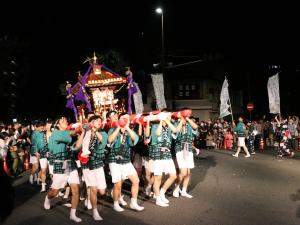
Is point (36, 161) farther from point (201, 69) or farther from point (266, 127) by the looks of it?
point (201, 69)

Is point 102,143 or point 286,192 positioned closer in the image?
point 102,143

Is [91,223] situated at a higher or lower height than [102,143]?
lower

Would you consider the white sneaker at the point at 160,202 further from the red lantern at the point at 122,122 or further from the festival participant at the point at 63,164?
the red lantern at the point at 122,122

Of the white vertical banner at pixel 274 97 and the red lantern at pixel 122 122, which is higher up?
the white vertical banner at pixel 274 97

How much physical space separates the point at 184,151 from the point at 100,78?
7936 millimetres

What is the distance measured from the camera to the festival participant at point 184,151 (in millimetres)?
8695

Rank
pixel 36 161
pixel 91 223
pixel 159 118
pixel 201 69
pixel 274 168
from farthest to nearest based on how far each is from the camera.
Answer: pixel 201 69
pixel 274 168
pixel 36 161
pixel 159 118
pixel 91 223

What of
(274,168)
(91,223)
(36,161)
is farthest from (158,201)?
(274,168)

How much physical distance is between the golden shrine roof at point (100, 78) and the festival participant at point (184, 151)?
23.7 ft

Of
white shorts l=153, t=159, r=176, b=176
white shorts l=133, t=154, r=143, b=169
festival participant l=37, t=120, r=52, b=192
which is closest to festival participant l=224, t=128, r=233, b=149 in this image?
white shorts l=133, t=154, r=143, b=169

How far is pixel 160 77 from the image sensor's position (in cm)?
1873

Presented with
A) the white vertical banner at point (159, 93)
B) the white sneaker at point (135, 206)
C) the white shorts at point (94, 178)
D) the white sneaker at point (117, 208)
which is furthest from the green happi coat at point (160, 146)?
the white vertical banner at point (159, 93)

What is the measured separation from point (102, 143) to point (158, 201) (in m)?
1.95

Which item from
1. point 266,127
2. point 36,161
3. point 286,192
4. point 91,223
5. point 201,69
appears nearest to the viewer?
point 91,223
